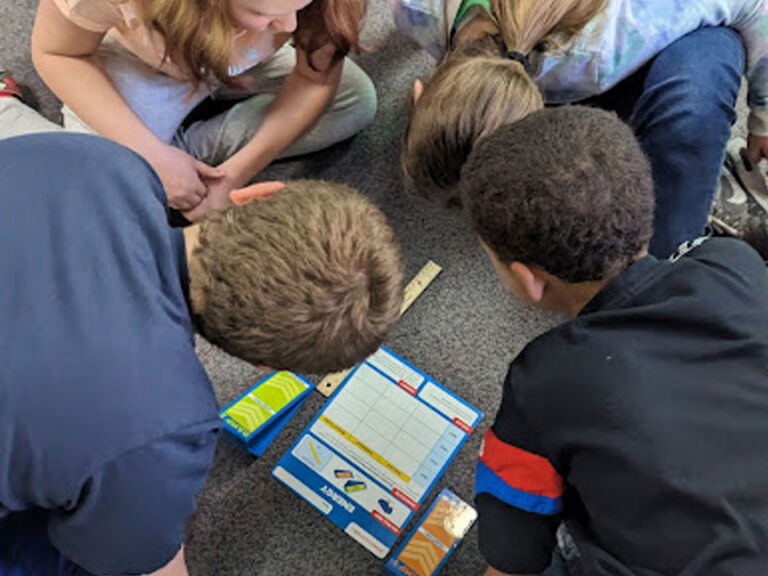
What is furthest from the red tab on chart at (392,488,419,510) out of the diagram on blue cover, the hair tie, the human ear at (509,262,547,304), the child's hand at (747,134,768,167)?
the child's hand at (747,134,768,167)

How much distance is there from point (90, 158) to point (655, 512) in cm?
61

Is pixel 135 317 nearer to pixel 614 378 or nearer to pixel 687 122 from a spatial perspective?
pixel 614 378

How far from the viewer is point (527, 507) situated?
743 mm

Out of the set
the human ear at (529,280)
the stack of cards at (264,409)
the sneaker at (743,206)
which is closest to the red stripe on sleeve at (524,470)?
the human ear at (529,280)

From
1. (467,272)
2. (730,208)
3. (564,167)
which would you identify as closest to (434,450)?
(467,272)

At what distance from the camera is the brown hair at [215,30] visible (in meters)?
0.81

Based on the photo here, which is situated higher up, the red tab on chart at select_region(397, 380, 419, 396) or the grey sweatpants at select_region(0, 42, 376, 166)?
the grey sweatpants at select_region(0, 42, 376, 166)

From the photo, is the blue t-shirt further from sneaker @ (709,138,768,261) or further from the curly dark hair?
sneaker @ (709,138,768,261)

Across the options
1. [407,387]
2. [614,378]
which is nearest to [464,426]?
[407,387]

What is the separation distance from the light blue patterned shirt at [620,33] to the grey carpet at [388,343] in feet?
0.97

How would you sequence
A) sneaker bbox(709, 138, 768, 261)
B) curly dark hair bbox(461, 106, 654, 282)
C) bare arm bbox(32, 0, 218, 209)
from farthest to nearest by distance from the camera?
1. sneaker bbox(709, 138, 768, 261)
2. bare arm bbox(32, 0, 218, 209)
3. curly dark hair bbox(461, 106, 654, 282)

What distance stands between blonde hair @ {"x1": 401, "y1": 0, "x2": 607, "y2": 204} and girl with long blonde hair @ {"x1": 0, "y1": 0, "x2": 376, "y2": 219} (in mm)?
185

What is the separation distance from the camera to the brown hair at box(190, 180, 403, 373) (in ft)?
2.06

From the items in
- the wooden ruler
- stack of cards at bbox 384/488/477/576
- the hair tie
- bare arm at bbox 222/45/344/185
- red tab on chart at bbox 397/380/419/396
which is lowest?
stack of cards at bbox 384/488/477/576
